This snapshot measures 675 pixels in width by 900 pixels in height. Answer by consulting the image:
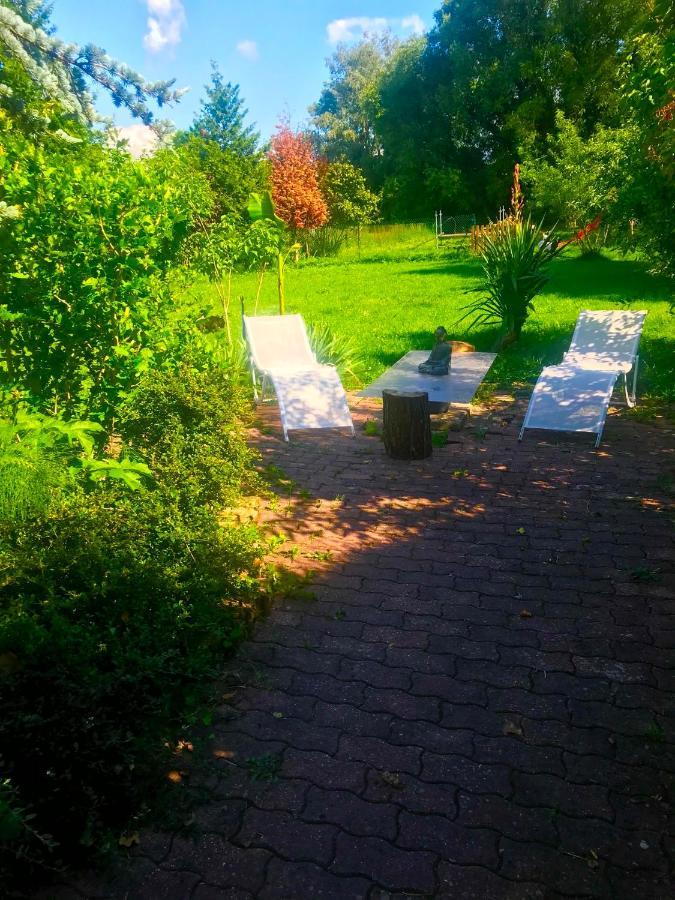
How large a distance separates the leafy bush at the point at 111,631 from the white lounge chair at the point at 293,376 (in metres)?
2.35

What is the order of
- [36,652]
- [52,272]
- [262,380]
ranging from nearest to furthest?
[36,652] → [52,272] → [262,380]

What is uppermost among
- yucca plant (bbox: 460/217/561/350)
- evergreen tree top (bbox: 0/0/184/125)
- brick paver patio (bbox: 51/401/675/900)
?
evergreen tree top (bbox: 0/0/184/125)

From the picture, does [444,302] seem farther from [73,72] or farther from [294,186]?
[294,186]

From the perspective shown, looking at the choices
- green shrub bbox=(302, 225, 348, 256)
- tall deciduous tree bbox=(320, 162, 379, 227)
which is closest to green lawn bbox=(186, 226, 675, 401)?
green shrub bbox=(302, 225, 348, 256)

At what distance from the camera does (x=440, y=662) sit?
140 inches

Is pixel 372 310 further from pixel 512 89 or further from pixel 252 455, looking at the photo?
pixel 512 89

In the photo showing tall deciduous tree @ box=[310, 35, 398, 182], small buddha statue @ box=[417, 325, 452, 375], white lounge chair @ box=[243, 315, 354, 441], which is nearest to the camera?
white lounge chair @ box=[243, 315, 354, 441]

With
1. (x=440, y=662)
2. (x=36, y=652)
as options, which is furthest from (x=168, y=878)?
(x=440, y=662)

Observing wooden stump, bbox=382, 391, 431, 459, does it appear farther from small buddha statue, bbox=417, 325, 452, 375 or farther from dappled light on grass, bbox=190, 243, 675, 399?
dappled light on grass, bbox=190, 243, 675, 399

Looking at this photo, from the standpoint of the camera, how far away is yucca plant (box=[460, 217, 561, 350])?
33.0 feet

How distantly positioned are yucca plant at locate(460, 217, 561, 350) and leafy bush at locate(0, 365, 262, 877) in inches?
274

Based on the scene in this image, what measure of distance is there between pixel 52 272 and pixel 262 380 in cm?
396

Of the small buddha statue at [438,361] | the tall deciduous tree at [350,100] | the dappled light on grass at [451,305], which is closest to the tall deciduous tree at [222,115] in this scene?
the tall deciduous tree at [350,100]

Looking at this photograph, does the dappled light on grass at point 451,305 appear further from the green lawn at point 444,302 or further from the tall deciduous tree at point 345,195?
the tall deciduous tree at point 345,195
